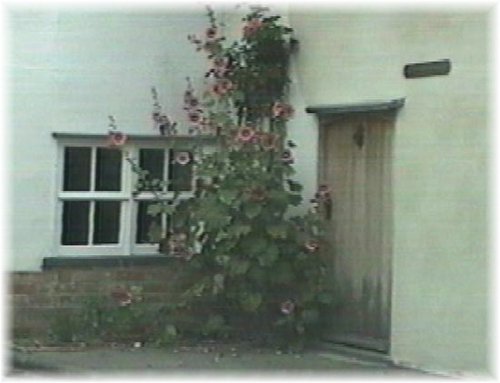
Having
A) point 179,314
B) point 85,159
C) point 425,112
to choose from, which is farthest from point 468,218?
point 85,159

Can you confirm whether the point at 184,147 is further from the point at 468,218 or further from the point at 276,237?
the point at 468,218

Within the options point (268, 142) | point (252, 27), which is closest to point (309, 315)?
point (268, 142)

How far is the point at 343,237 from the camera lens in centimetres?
948

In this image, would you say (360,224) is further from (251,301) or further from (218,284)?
(218,284)

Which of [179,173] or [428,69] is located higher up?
[428,69]

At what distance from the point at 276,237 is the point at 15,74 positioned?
264cm

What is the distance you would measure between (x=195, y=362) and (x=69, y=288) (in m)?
1.50

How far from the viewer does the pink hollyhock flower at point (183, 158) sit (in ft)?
31.8

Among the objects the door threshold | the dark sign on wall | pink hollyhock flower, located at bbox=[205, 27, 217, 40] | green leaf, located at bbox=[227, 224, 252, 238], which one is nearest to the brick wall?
green leaf, located at bbox=[227, 224, 252, 238]

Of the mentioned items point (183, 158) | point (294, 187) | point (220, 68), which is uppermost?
point (220, 68)

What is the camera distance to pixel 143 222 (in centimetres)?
1004

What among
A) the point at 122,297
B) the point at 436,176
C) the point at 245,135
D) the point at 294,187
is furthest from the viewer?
the point at 122,297

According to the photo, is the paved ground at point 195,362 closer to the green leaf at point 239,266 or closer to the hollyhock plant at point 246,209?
the hollyhock plant at point 246,209

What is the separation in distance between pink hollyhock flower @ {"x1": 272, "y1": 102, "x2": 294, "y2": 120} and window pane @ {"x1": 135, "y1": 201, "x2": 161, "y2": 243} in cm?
138
